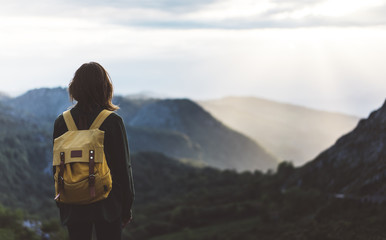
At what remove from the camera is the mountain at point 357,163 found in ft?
144

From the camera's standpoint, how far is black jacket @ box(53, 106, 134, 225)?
289 inches

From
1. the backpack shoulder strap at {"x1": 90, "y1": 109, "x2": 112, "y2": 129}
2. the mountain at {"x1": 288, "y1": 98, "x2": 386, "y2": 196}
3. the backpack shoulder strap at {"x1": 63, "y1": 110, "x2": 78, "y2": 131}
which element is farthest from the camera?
the mountain at {"x1": 288, "y1": 98, "x2": 386, "y2": 196}

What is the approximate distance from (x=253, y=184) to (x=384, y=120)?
82.3 meters

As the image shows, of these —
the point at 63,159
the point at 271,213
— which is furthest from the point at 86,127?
the point at 271,213

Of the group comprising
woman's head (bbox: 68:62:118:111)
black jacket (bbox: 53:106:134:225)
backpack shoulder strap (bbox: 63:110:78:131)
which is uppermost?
woman's head (bbox: 68:62:118:111)

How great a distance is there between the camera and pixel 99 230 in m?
7.43

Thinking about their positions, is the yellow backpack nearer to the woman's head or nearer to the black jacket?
the black jacket

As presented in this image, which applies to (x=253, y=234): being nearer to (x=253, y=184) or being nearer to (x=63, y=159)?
(x=63, y=159)

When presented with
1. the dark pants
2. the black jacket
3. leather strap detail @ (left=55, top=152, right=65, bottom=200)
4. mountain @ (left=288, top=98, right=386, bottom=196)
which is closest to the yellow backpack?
leather strap detail @ (left=55, top=152, right=65, bottom=200)

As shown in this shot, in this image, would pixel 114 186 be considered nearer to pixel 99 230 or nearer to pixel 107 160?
pixel 107 160

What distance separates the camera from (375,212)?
31.3m

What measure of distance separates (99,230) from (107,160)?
1119 millimetres

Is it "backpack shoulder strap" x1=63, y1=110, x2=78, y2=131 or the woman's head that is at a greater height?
the woman's head

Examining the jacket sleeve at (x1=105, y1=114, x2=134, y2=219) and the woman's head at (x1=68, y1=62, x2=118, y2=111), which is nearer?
the jacket sleeve at (x1=105, y1=114, x2=134, y2=219)
